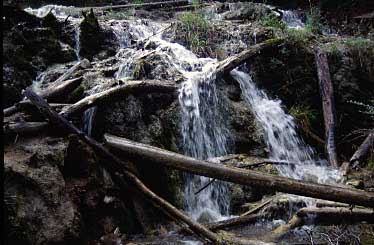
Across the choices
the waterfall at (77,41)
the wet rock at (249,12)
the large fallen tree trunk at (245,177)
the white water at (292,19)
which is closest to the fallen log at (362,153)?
the large fallen tree trunk at (245,177)

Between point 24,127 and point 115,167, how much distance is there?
1.01 metres

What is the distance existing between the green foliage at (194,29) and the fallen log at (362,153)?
355 cm

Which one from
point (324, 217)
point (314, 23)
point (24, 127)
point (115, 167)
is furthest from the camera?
point (314, 23)

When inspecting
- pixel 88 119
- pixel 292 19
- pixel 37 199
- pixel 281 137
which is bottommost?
pixel 281 137

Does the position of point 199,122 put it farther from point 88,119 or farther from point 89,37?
point 89,37

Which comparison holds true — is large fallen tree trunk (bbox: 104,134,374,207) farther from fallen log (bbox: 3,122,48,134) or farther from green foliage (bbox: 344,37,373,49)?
green foliage (bbox: 344,37,373,49)

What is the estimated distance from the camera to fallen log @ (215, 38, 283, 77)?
21.4 ft

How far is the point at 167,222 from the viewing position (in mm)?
4297

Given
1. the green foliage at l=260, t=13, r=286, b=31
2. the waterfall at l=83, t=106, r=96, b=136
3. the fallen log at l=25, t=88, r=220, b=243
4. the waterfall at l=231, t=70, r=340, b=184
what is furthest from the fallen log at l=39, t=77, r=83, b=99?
the green foliage at l=260, t=13, r=286, b=31

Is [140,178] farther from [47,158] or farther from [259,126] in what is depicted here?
[259,126]

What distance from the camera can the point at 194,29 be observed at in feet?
26.6

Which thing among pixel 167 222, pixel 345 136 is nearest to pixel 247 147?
pixel 345 136

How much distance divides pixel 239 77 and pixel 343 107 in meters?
2.00

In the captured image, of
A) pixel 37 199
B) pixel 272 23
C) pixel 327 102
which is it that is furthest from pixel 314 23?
pixel 37 199
